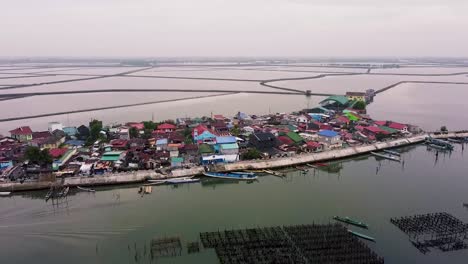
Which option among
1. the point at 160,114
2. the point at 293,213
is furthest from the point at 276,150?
the point at 160,114

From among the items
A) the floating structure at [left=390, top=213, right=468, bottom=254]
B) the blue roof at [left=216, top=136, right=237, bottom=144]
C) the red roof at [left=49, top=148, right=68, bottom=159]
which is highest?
the blue roof at [left=216, top=136, right=237, bottom=144]

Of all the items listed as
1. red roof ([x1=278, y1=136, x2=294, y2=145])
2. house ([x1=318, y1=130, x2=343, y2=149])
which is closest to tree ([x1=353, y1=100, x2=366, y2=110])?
house ([x1=318, y1=130, x2=343, y2=149])

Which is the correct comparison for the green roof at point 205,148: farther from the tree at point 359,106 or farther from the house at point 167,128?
the tree at point 359,106

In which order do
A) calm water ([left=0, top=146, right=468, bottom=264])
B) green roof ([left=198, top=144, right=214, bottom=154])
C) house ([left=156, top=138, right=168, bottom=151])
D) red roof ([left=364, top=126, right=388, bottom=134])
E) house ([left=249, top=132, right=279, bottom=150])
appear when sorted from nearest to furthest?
1. calm water ([left=0, top=146, right=468, bottom=264])
2. green roof ([left=198, top=144, right=214, bottom=154])
3. house ([left=156, top=138, right=168, bottom=151])
4. house ([left=249, top=132, right=279, bottom=150])
5. red roof ([left=364, top=126, right=388, bottom=134])

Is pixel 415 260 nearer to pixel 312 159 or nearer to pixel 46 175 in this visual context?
pixel 312 159

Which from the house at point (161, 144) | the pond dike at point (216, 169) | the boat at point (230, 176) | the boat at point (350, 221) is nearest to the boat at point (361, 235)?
the boat at point (350, 221)

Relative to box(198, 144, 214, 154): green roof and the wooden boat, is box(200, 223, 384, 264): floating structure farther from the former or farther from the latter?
box(198, 144, 214, 154): green roof

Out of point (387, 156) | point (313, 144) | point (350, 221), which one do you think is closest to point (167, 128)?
point (313, 144)
